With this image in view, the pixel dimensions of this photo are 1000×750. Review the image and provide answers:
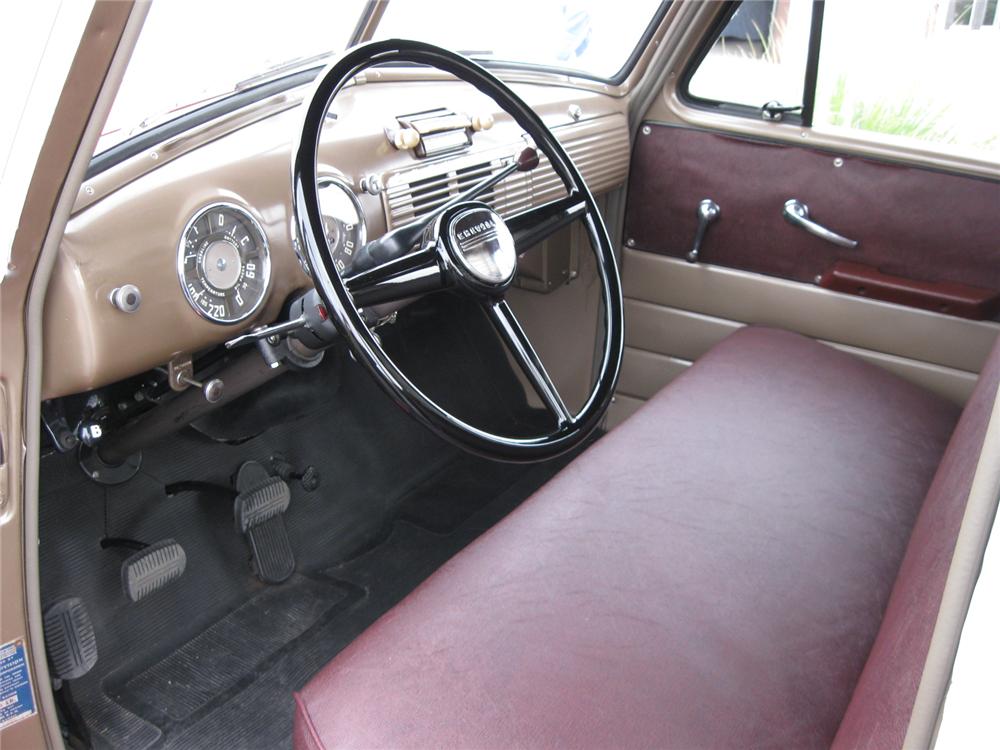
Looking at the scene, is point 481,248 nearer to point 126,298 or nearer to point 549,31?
point 126,298

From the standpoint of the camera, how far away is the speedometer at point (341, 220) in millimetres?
1598

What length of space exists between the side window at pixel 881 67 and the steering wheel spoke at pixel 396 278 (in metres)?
1.41

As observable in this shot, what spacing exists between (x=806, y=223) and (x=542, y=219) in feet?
3.40

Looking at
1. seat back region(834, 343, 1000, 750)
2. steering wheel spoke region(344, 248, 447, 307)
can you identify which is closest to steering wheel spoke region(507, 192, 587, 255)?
steering wheel spoke region(344, 248, 447, 307)

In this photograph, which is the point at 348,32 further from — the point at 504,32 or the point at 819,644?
the point at 819,644

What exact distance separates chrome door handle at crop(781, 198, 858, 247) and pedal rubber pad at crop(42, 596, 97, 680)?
1847mm

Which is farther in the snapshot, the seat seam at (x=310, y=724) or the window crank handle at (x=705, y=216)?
the window crank handle at (x=705, y=216)

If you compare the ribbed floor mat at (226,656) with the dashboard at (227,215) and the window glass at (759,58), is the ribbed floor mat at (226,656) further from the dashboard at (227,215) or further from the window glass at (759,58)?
the window glass at (759,58)

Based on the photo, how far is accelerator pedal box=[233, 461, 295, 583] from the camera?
2.10m

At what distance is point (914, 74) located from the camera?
2186 mm

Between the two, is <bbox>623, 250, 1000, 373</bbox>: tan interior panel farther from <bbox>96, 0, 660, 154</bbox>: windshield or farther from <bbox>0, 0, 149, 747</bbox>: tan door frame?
<bbox>0, 0, 149, 747</bbox>: tan door frame

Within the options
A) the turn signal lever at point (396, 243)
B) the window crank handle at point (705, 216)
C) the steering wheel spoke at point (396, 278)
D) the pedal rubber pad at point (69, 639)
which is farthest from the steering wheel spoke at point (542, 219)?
the pedal rubber pad at point (69, 639)

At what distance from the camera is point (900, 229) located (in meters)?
2.21

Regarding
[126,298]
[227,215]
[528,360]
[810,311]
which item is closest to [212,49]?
[227,215]
